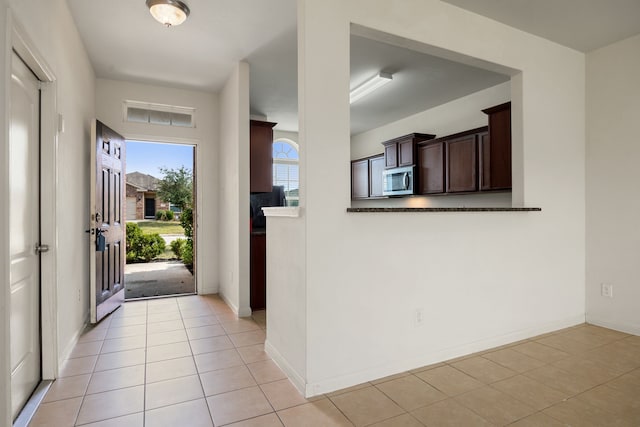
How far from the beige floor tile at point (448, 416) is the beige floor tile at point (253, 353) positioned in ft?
4.01

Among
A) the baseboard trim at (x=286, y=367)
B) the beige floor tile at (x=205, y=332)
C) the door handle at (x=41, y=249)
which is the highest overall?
the door handle at (x=41, y=249)

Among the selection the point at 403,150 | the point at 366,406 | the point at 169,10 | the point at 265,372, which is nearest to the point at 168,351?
the point at 265,372

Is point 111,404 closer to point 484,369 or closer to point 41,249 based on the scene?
point 41,249

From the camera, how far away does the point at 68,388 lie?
7.36ft

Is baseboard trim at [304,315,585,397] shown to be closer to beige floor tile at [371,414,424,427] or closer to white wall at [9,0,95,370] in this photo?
beige floor tile at [371,414,424,427]

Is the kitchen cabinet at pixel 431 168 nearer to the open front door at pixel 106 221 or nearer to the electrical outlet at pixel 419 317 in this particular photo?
the electrical outlet at pixel 419 317

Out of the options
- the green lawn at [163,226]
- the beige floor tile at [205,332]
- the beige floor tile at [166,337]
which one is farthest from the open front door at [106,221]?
the green lawn at [163,226]

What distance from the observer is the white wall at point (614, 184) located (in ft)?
10.5

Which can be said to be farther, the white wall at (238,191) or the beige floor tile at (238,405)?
the white wall at (238,191)

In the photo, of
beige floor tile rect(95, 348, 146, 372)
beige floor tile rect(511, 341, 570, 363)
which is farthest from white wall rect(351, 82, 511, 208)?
beige floor tile rect(95, 348, 146, 372)

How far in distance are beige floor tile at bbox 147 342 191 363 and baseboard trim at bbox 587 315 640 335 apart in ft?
12.4

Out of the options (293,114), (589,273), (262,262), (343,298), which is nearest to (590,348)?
(589,273)

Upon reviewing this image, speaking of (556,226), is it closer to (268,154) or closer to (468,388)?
(468,388)

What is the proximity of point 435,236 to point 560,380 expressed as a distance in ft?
4.00
